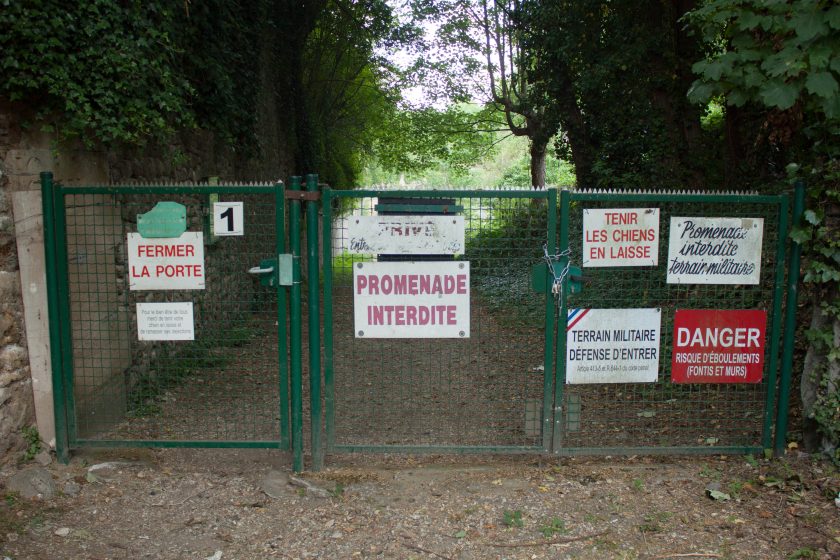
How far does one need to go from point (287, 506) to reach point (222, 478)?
0.60 metres

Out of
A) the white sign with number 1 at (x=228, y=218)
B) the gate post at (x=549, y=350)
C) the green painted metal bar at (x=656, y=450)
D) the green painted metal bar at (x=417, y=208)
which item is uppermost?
the green painted metal bar at (x=417, y=208)

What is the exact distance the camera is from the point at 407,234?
13.2ft

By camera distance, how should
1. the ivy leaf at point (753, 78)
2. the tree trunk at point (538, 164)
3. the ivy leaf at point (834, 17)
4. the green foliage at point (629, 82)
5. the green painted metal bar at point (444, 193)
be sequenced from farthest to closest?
the tree trunk at point (538, 164) < the green foliage at point (629, 82) < the green painted metal bar at point (444, 193) < the ivy leaf at point (753, 78) < the ivy leaf at point (834, 17)

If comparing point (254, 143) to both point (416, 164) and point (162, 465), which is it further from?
point (416, 164)

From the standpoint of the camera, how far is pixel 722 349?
13.8 ft

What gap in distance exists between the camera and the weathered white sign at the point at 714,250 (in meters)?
4.13

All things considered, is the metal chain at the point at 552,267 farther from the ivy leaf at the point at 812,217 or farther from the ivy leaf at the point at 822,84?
the ivy leaf at the point at 822,84

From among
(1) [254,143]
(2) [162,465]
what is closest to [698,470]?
(2) [162,465]

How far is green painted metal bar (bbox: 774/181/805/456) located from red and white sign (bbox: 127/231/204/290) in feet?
12.6

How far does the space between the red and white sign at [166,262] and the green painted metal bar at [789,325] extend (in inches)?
151

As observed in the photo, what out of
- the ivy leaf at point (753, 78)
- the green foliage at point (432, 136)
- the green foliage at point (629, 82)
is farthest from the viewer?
the green foliage at point (432, 136)

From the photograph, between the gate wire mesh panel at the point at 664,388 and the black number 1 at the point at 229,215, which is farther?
the gate wire mesh panel at the point at 664,388

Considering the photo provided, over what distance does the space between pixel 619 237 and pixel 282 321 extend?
2237mm

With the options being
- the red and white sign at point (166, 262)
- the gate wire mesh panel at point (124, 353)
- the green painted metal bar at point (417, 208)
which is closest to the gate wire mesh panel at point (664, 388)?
the green painted metal bar at point (417, 208)
